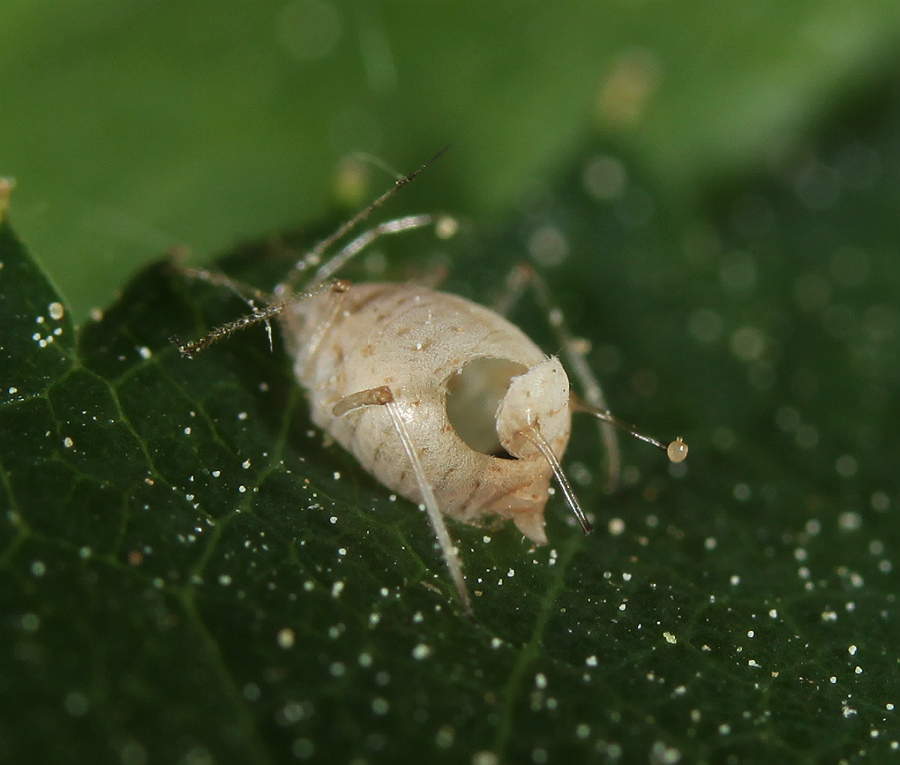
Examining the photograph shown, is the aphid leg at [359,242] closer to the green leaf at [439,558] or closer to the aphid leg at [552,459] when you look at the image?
the green leaf at [439,558]

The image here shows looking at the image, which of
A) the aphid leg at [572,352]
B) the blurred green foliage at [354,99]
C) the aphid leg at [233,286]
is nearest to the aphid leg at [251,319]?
the aphid leg at [233,286]

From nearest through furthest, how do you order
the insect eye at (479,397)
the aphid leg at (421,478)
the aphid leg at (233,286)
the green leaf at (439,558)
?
the green leaf at (439,558), the aphid leg at (421,478), the insect eye at (479,397), the aphid leg at (233,286)

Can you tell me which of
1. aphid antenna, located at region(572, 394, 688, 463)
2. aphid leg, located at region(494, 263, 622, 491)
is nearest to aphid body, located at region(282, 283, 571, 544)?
aphid antenna, located at region(572, 394, 688, 463)

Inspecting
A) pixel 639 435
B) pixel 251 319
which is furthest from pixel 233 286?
pixel 639 435

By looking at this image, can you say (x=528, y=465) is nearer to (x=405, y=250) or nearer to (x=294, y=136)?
(x=405, y=250)

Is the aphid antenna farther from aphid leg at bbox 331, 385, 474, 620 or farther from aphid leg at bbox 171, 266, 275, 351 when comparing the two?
aphid leg at bbox 171, 266, 275, 351

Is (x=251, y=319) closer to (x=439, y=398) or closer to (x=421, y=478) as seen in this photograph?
(x=439, y=398)

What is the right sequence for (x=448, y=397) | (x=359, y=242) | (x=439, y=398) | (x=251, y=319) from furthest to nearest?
(x=359, y=242) < (x=251, y=319) < (x=448, y=397) < (x=439, y=398)

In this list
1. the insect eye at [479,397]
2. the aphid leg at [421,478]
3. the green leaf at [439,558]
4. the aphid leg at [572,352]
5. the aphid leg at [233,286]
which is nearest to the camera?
the green leaf at [439,558]
